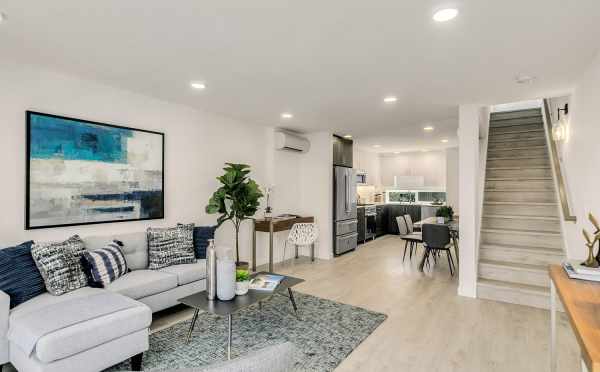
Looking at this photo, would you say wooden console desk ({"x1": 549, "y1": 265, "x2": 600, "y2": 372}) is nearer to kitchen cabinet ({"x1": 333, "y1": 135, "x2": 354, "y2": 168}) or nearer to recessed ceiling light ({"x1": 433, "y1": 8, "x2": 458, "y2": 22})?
recessed ceiling light ({"x1": 433, "y1": 8, "x2": 458, "y2": 22})

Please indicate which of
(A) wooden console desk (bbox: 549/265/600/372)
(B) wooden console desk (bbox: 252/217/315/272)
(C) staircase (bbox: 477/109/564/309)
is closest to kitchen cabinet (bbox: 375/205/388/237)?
(C) staircase (bbox: 477/109/564/309)

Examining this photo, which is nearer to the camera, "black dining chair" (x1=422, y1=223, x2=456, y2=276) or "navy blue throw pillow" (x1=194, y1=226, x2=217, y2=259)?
"navy blue throw pillow" (x1=194, y1=226, x2=217, y2=259)

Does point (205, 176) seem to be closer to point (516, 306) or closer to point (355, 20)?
point (355, 20)

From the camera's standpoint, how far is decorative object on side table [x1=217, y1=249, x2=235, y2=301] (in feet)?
8.62

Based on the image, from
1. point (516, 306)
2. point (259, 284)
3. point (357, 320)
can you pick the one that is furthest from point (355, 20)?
point (516, 306)

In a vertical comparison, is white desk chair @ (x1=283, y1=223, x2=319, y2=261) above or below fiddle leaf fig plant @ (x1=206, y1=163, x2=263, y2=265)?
below

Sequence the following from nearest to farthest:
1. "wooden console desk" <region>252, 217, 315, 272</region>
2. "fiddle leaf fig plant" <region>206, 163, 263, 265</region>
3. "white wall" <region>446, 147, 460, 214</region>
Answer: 1. "fiddle leaf fig plant" <region>206, 163, 263, 265</region>
2. "wooden console desk" <region>252, 217, 315, 272</region>
3. "white wall" <region>446, 147, 460, 214</region>

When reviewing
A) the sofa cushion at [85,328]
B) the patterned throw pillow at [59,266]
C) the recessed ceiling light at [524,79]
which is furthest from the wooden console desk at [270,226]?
the recessed ceiling light at [524,79]

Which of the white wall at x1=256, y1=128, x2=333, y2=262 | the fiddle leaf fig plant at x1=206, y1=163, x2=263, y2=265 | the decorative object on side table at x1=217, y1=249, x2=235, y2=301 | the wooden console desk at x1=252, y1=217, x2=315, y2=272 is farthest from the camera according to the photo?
the white wall at x1=256, y1=128, x2=333, y2=262

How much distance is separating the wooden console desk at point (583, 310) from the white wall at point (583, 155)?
1196 millimetres

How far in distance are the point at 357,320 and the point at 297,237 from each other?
8.87 ft

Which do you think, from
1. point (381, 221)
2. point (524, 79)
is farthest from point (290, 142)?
point (381, 221)

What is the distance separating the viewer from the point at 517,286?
3.91 m

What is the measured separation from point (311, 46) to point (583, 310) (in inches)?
90.3
